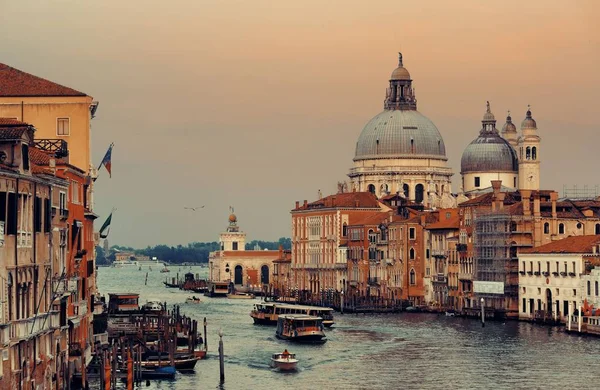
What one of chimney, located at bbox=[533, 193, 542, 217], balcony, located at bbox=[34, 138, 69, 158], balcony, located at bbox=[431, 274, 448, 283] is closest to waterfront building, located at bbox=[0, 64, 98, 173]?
balcony, located at bbox=[34, 138, 69, 158]

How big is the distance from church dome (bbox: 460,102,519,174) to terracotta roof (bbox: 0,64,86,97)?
308 feet

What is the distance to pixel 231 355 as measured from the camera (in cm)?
5850

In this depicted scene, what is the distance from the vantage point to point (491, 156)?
136 metres

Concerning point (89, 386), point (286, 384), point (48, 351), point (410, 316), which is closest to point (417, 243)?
point (410, 316)

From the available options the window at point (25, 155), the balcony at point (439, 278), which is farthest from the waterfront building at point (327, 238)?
the window at point (25, 155)

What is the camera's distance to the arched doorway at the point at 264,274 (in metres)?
156

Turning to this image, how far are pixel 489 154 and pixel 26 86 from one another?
312 ft

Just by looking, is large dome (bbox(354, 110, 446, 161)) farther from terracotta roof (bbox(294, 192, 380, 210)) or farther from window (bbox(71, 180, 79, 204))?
window (bbox(71, 180, 79, 204))

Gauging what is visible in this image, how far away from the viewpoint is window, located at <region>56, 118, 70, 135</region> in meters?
44.3

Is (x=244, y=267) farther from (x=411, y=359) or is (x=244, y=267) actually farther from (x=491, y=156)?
(x=411, y=359)

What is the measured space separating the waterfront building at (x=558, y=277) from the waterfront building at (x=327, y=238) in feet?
123

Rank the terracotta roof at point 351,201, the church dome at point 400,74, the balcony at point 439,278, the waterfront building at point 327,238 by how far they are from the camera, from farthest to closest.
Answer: the church dome at point 400,74 < the terracotta roof at point 351,201 < the waterfront building at point 327,238 < the balcony at point 439,278

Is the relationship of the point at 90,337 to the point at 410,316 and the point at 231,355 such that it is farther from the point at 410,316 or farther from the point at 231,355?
the point at 410,316

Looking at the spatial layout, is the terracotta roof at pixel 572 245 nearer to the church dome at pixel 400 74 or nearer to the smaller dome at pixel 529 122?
the smaller dome at pixel 529 122
